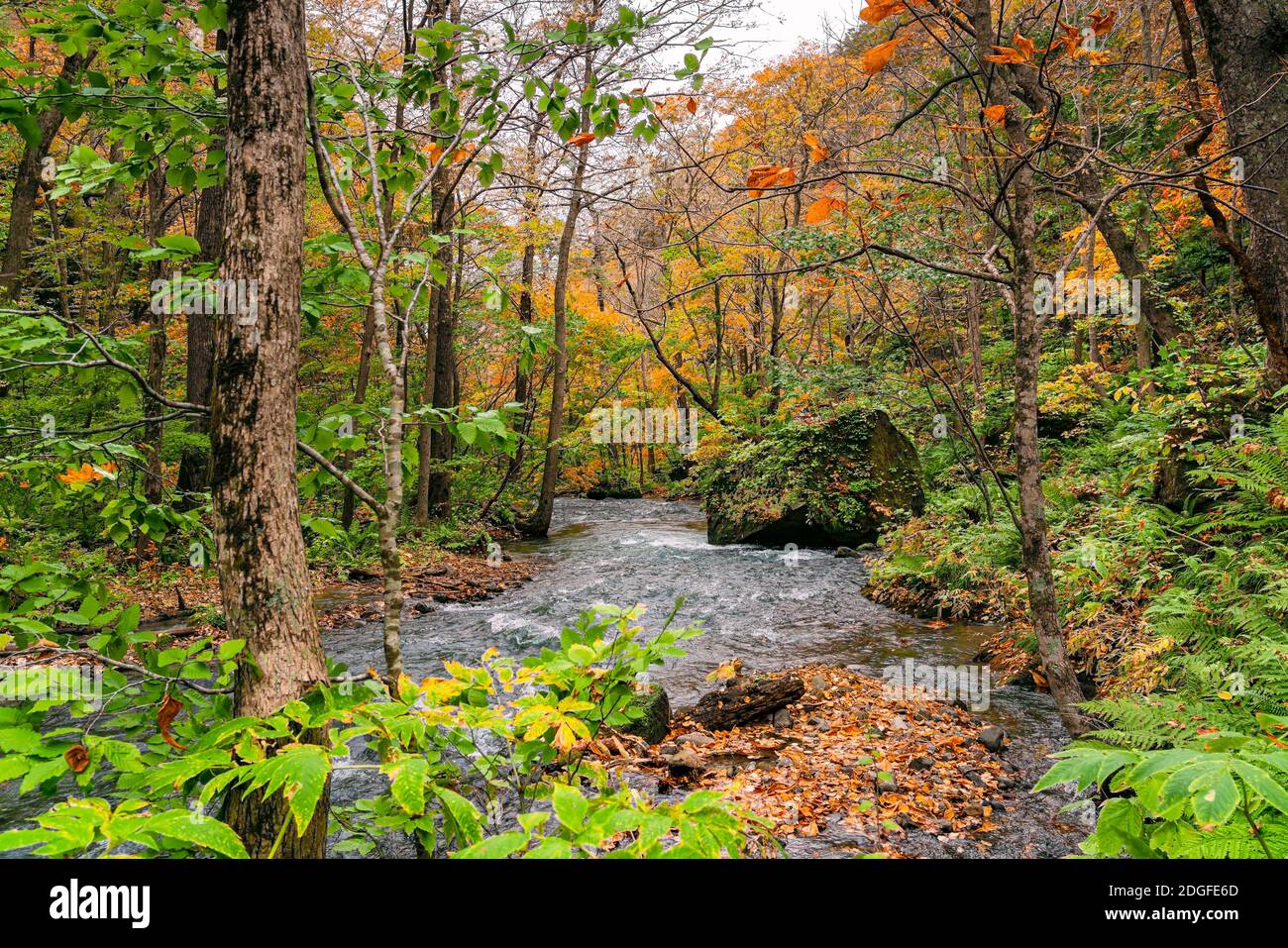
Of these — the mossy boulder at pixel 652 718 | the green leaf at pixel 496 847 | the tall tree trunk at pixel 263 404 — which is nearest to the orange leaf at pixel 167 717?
the tall tree trunk at pixel 263 404

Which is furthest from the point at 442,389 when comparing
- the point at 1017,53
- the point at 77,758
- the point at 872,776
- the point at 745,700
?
the point at 77,758

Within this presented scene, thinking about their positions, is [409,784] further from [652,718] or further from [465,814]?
[652,718]

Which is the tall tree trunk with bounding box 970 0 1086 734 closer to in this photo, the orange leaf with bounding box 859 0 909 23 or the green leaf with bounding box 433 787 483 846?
the orange leaf with bounding box 859 0 909 23

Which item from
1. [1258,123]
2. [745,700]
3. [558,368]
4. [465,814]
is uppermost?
[558,368]

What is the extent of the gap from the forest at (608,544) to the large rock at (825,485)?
100mm

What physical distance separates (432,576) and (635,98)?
402 inches

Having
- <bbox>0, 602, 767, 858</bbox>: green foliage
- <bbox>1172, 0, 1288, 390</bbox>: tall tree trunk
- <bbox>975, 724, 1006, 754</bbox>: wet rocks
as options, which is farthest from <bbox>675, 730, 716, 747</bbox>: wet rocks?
<bbox>1172, 0, 1288, 390</bbox>: tall tree trunk

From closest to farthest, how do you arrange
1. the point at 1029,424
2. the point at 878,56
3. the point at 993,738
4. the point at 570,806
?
the point at 570,806 → the point at 878,56 → the point at 1029,424 → the point at 993,738

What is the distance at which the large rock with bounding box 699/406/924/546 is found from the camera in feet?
45.1

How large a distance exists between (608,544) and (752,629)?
24.2ft

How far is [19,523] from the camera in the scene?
11.1 m

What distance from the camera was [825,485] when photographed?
1412 centimetres

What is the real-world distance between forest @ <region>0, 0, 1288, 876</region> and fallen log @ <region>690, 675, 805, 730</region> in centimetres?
5

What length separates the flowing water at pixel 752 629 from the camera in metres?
4.25
